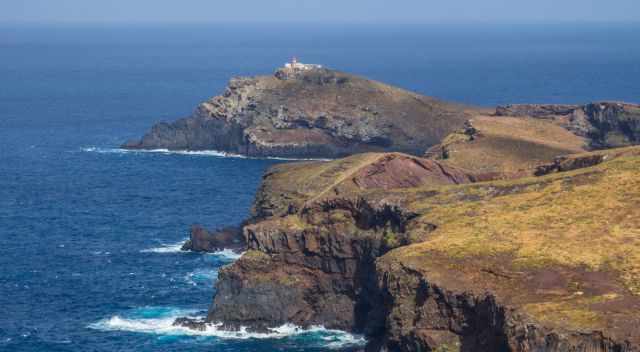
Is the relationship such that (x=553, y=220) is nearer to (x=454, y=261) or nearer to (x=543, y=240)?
(x=543, y=240)

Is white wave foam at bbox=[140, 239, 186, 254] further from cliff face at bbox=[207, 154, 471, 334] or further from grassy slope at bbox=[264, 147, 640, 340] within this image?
grassy slope at bbox=[264, 147, 640, 340]

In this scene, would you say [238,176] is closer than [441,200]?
No

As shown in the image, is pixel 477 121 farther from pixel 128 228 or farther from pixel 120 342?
pixel 120 342

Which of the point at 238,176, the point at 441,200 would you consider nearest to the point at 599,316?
the point at 441,200

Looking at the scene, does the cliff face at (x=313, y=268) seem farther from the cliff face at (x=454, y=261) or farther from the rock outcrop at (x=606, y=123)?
the rock outcrop at (x=606, y=123)

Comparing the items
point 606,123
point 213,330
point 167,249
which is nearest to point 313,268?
point 213,330

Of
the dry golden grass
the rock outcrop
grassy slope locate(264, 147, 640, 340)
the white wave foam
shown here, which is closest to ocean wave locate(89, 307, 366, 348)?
grassy slope locate(264, 147, 640, 340)
